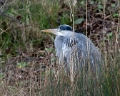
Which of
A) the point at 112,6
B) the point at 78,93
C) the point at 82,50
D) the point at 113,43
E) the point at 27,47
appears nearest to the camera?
the point at 78,93

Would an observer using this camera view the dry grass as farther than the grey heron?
Yes

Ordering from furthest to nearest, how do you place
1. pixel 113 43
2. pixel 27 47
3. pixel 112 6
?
pixel 112 6, pixel 27 47, pixel 113 43

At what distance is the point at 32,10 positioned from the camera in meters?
8.98

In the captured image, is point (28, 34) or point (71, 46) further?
point (28, 34)

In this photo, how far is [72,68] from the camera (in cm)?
474

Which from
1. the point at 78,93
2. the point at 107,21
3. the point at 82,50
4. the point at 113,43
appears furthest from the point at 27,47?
the point at 78,93

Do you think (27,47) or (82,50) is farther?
(27,47)

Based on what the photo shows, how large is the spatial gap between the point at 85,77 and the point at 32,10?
14.5ft

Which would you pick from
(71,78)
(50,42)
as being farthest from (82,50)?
(50,42)

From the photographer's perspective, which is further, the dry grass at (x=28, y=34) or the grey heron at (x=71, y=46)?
the dry grass at (x=28, y=34)

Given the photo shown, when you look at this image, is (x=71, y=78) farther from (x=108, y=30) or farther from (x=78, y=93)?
(x=108, y=30)

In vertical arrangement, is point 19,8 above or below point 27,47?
above

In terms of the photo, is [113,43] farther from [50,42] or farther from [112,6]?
[112,6]

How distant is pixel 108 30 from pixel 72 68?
166 inches
